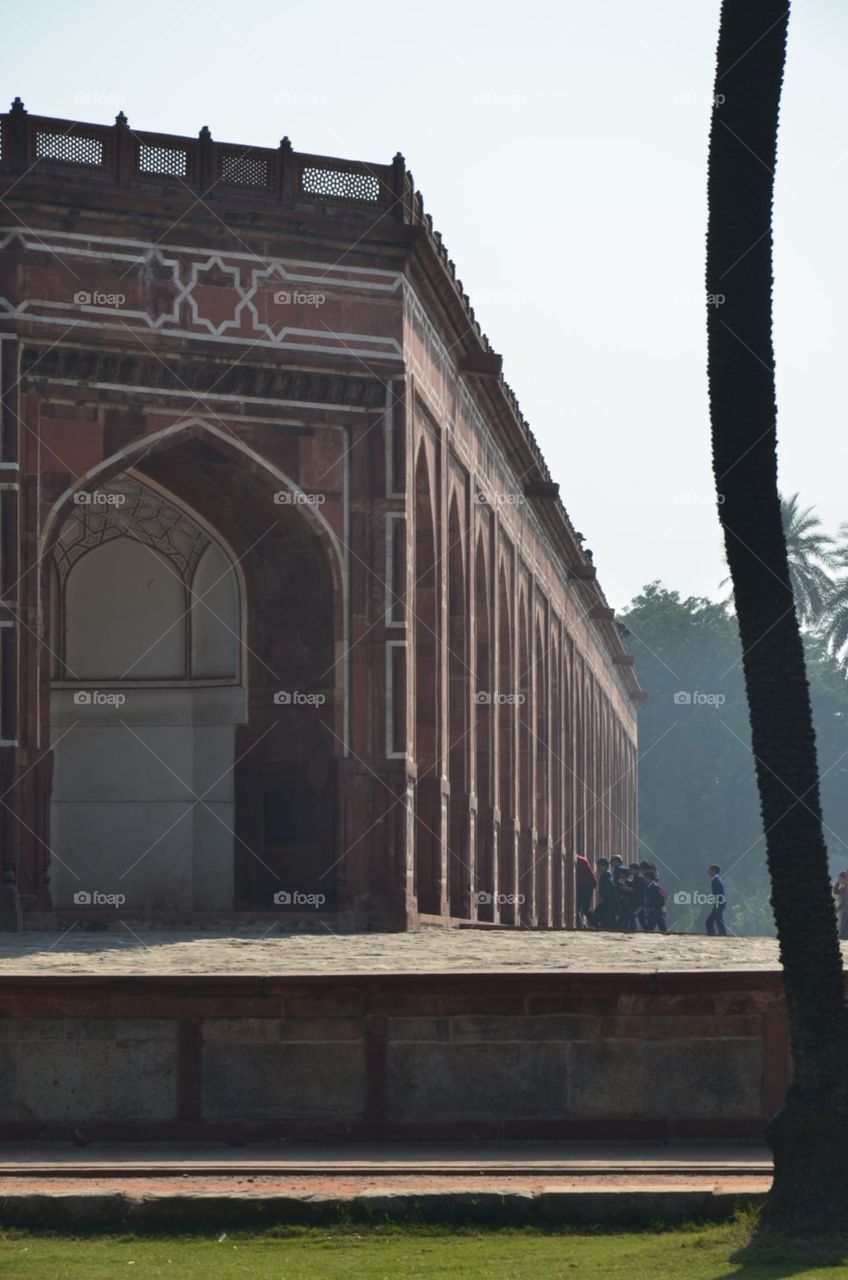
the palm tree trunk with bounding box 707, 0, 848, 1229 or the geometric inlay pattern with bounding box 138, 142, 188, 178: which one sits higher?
the geometric inlay pattern with bounding box 138, 142, 188, 178

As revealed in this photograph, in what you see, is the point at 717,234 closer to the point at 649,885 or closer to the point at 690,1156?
the point at 690,1156

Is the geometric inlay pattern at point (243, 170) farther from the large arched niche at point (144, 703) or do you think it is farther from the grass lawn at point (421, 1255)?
the grass lawn at point (421, 1255)

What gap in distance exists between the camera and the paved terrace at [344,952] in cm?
1672

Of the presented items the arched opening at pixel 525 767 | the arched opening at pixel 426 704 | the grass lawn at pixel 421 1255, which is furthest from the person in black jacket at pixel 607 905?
the grass lawn at pixel 421 1255

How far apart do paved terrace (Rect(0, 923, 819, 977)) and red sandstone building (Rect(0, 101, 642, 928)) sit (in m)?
1.31

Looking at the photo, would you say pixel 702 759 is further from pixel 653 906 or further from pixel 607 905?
pixel 653 906

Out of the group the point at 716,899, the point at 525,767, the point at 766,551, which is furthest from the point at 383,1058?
the point at 525,767

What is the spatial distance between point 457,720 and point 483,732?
3.08 metres

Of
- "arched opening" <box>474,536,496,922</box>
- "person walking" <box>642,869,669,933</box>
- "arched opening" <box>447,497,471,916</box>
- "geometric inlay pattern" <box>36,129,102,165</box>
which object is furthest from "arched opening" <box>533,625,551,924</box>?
"geometric inlay pattern" <box>36,129,102,165</box>

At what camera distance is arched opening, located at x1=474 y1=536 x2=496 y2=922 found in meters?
32.1

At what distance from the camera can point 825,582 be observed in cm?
7575

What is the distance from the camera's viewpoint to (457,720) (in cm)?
2991

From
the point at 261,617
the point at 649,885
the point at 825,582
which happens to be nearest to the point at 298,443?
the point at 261,617

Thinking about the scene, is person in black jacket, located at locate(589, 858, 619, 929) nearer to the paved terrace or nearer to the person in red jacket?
the person in red jacket
